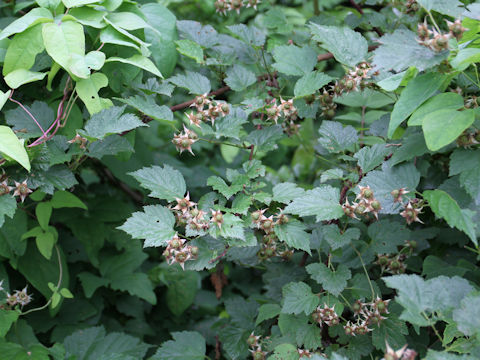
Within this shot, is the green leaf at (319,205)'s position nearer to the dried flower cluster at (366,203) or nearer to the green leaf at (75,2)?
the dried flower cluster at (366,203)

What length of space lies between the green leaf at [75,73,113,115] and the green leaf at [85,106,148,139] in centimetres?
4

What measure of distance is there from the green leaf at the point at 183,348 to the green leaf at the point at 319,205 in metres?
0.61

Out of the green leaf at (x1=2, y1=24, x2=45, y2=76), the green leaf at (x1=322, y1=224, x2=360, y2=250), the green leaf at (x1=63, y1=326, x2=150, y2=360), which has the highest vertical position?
the green leaf at (x1=2, y1=24, x2=45, y2=76)

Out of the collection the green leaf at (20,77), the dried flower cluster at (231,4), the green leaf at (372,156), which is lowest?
the green leaf at (372,156)

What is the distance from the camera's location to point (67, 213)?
68.8 inches

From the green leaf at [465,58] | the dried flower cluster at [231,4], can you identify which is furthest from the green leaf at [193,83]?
the green leaf at [465,58]

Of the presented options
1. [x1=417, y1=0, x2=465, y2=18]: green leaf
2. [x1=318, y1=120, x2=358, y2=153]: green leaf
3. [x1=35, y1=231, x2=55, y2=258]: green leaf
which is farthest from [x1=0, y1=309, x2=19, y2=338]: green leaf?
[x1=417, y1=0, x2=465, y2=18]: green leaf

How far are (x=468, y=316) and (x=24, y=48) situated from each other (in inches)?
45.0

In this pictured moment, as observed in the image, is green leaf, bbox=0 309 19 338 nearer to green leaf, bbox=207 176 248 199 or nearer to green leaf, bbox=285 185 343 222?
green leaf, bbox=207 176 248 199

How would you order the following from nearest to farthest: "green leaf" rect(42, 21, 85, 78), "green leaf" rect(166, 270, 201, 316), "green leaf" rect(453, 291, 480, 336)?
"green leaf" rect(453, 291, 480, 336) < "green leaf" rect(42, 21, 85, 78) < "green leaf" rect(166, 270, 201, 316)

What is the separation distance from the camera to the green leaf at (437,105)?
105 cm

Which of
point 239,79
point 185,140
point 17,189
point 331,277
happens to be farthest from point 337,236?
point 17,189

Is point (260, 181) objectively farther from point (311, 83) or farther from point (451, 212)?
point (451, 212)

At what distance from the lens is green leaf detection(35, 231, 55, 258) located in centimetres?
147
